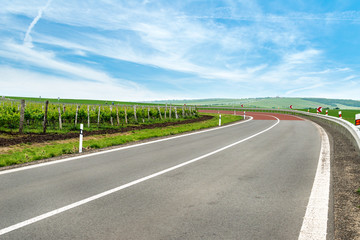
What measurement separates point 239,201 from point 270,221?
0.89 metres

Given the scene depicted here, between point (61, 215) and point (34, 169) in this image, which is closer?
point (61, 215)

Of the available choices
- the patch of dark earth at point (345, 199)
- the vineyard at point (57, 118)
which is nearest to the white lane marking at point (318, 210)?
the patch of dark earth at point (345, 199)

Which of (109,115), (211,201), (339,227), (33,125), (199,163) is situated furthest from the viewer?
(109,115)

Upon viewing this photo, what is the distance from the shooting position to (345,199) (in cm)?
506

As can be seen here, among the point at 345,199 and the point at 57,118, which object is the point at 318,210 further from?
the point at 57,118

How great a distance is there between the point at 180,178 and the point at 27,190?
3126 mm

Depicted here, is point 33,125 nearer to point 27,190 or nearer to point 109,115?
point 109,115

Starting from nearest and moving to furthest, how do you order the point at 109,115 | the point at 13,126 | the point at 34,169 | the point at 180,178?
the point at 180,178 < the point at 34,169 < the point at 13,126 < the point at 109,115

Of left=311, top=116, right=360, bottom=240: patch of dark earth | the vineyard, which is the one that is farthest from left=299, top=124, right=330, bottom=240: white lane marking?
the vineyard

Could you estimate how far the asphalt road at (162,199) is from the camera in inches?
144

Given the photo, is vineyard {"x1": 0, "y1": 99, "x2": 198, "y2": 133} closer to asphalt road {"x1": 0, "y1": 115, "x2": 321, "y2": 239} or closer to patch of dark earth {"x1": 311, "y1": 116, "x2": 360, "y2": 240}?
asphalt road {"x1": 0, "y1": 115, "x2": 321, "y2": 239}

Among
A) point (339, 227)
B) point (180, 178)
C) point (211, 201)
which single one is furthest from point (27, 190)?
point (339, 227)

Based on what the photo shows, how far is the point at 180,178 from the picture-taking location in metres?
6.31

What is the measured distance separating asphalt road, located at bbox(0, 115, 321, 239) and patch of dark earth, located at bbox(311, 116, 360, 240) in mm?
464
